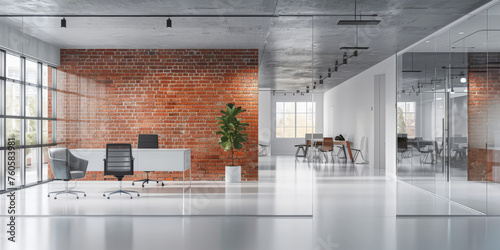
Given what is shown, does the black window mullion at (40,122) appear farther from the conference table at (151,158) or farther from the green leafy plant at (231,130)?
the green leafy plant at (231,130)

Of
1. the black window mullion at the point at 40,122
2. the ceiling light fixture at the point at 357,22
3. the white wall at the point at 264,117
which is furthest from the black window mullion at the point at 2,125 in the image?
the ceiling light fixture at the point at 357,22

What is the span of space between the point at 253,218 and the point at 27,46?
3.74 metres

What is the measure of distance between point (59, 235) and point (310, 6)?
421 centimetres

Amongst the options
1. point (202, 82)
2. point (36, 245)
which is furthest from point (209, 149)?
point (36, 245)

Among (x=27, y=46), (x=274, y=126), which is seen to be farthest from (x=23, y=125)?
(x=274, y=126)

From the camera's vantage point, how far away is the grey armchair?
572cm

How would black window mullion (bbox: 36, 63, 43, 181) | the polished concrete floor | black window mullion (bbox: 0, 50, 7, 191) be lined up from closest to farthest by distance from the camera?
1. the polished concrete floor
2. black window mullion (bbox: 36, 63, 43, 181)
3. black window mullion (bbox: 0, 50, 7, 191)

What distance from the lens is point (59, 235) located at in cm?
482

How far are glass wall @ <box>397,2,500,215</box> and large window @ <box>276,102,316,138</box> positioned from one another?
1566mm

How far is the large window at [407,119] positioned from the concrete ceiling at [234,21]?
867 mm

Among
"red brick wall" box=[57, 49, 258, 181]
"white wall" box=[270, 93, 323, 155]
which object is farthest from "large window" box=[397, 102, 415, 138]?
"red brick wall" box=[57, 49, 258, 181]

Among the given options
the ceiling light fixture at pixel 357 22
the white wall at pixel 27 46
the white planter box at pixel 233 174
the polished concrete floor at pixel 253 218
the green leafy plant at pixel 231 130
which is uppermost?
the ceiling light fixture at pixel 357 22

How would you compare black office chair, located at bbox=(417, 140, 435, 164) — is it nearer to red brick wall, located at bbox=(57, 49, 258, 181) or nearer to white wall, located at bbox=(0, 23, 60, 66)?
red brick wall, located at bbox=(57, 49, 258, 181)

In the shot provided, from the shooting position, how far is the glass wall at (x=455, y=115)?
19.9ft
